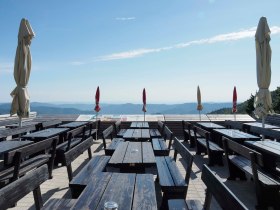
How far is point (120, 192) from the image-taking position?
279 cm

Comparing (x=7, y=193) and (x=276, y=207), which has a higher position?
(x=7, y=193)

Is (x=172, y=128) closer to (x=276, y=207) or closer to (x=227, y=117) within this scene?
(x=227, y=117)

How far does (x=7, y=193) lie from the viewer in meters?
2.32

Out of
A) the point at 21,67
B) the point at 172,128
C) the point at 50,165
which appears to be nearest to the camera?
the point at 50,165

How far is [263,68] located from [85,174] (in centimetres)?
472

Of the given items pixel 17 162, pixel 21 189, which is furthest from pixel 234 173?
pixel 21 189

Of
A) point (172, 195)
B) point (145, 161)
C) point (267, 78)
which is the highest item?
point (267, 78)

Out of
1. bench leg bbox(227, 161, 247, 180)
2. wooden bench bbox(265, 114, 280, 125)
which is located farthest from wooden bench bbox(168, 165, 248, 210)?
wooden bench bbox(265, 114, 280, 125)

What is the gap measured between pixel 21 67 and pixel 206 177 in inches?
198

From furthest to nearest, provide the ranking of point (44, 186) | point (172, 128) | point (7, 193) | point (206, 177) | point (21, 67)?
point (172, 128)
point (21, 67)
point (44, 186)
point (206, 177)
point (7, 193)

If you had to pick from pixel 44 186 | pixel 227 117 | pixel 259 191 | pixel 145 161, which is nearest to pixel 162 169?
pixel 145 161

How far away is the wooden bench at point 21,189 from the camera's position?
7.46 feet

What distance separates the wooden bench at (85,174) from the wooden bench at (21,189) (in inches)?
20.7

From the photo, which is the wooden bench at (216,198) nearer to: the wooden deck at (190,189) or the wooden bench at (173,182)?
A: the wooden bench at (173,182)
